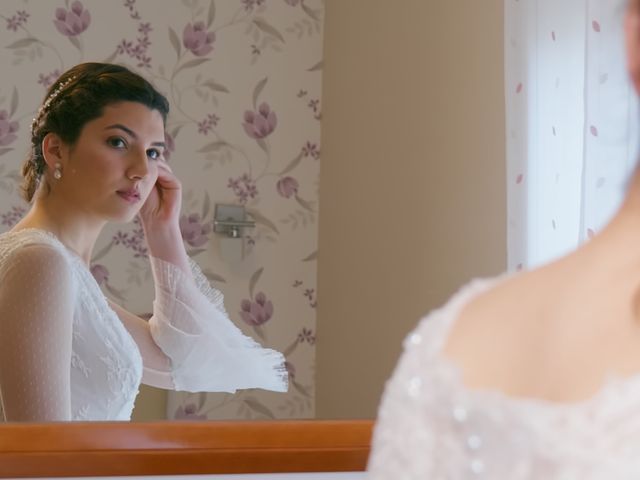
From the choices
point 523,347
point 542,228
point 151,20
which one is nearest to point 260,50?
point 151,20

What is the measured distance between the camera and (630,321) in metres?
0.28

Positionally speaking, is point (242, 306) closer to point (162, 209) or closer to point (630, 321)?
point (162, 209)

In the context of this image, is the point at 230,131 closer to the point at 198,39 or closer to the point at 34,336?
the point at 198,39

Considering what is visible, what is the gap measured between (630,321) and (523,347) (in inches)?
1.2

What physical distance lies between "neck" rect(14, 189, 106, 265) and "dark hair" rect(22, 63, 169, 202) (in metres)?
0.02

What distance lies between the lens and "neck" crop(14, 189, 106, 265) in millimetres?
1179

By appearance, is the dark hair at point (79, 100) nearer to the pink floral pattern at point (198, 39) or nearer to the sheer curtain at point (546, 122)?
the pink floral pattern at point (198, 39)

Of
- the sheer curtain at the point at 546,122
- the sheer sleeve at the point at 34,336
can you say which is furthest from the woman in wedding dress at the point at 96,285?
the sheer curtain at the point at 546,122

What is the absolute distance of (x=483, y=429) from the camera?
287 mm

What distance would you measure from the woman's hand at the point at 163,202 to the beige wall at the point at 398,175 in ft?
0.59

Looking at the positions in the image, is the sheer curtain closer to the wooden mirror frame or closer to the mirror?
the mirror

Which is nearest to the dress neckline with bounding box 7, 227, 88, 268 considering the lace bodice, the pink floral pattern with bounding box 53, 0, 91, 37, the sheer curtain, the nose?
the nose

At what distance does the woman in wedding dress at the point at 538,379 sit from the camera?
269 millimetres

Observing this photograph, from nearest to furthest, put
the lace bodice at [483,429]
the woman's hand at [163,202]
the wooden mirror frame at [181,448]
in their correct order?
the lace bodice at [483,429], the wooden mirror frame at [181,448], the woman's hand at [163,202]
